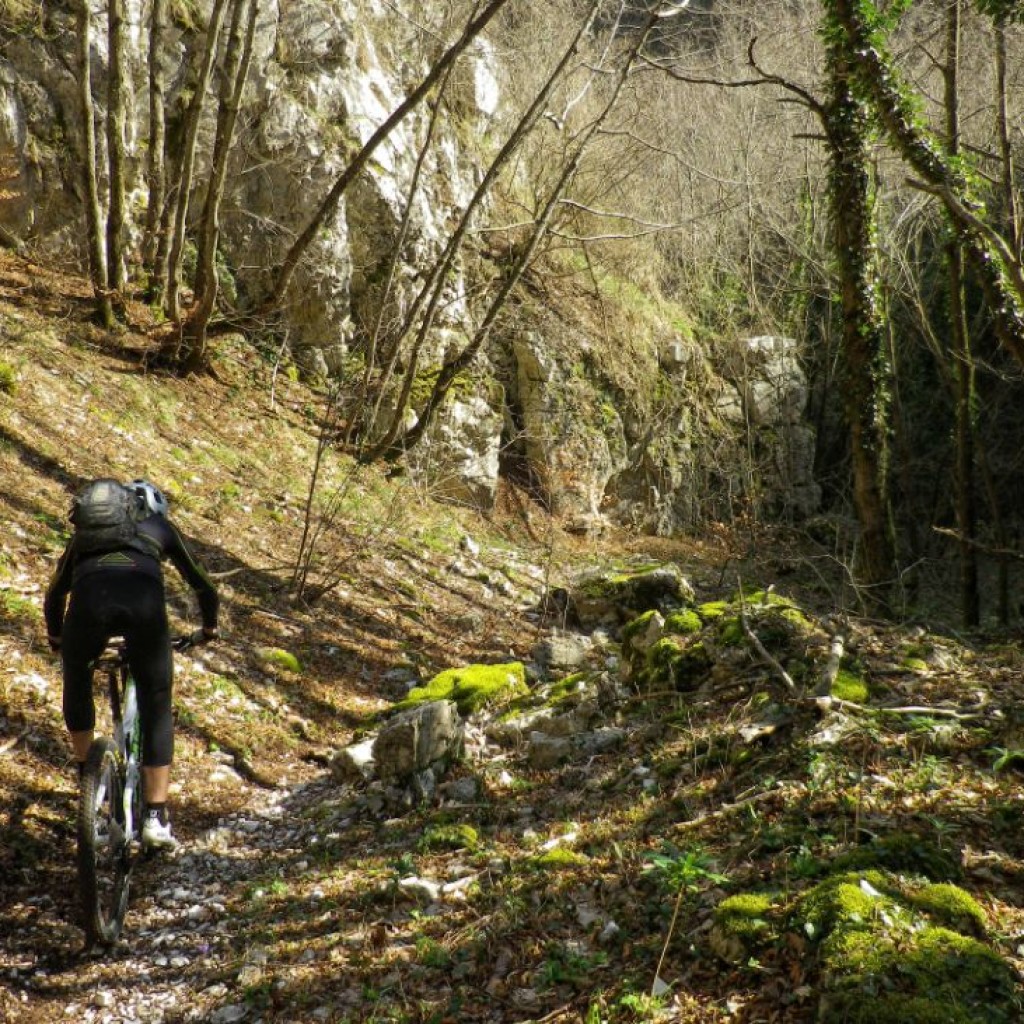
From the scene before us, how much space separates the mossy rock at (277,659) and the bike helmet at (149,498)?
3.52 m

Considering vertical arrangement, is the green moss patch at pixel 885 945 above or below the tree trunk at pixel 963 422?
below

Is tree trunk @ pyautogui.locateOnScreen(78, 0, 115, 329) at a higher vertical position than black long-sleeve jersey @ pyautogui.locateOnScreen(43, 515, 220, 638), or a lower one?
higher

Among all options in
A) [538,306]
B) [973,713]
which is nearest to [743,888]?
[973,713]

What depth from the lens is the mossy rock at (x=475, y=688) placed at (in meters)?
6.59

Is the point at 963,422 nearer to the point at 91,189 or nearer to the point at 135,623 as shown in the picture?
the point at 91,189

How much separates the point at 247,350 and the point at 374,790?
942 centimetres

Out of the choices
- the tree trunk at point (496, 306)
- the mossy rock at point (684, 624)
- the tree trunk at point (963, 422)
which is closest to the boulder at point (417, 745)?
the mossy rock at point (684, 624)

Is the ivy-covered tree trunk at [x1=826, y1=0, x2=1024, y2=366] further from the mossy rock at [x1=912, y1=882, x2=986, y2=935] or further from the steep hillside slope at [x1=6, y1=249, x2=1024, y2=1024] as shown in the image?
the mossy rock at [x1=912, y1=882, x2=986, y2=935]

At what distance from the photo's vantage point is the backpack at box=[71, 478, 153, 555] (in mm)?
3566

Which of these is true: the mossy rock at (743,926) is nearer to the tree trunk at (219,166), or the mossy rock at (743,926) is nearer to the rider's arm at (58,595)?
the rider's arm at (58,595)

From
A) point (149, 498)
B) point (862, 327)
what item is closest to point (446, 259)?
point (862, 327)

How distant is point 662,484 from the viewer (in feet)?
61.2

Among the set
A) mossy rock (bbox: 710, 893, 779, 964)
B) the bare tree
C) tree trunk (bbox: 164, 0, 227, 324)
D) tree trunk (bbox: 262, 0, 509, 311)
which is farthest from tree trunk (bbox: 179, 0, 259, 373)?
mossy rock (bbox: 710, 893, 779, 964)

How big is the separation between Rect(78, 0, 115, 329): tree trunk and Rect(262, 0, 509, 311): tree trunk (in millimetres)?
2195
